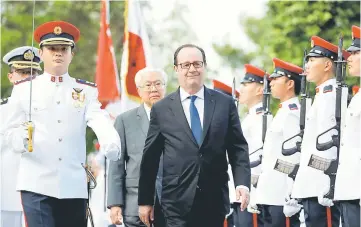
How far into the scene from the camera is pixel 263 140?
13.0 m

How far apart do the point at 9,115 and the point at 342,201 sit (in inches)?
110

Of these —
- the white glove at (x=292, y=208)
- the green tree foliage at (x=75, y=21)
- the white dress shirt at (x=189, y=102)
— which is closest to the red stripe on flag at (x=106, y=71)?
the white glove at (x=292, y=208)

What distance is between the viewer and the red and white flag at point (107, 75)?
15.9 metres

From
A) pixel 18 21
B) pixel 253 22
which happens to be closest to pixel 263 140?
pixel 18 21

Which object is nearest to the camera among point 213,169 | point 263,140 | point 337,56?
point 213,169

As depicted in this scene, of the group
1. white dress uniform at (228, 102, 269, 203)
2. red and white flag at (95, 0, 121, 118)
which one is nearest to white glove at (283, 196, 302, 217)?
white dress uniform at (228, 102, 269, 203)

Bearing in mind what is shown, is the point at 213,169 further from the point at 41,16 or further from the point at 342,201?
the point at 41,16

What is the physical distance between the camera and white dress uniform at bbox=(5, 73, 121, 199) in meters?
9.38

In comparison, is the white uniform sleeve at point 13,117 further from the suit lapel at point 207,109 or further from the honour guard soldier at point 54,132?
the suit lapel at point 207,109

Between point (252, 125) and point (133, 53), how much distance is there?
2648 mm

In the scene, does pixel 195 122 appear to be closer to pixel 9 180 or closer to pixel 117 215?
pixel 117 215

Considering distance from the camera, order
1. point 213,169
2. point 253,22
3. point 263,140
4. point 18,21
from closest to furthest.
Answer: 1. point 213,169
2. point 263,140
3. point 18,21
4. point 253,22

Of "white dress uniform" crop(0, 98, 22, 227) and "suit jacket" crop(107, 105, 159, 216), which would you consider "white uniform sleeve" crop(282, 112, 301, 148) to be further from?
"white dress uniform" crop(0, 98, 22, 227)

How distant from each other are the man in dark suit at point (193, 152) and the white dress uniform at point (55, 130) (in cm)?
48
